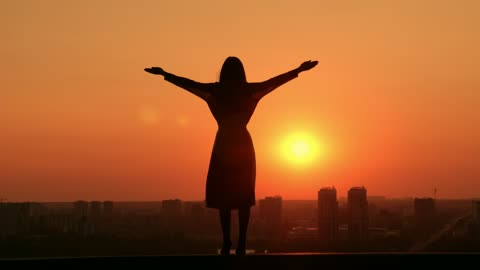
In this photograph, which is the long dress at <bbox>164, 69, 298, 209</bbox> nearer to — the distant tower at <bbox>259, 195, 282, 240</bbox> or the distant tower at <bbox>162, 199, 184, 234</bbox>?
the distant tower at <bbox>259, 195, 282, 240</bbox>

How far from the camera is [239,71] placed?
8750mm

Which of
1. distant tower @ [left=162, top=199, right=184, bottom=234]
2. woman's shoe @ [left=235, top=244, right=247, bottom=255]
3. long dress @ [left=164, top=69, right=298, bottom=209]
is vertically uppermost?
distant tower @ [left=162, top=199, right=184, bottom=234]

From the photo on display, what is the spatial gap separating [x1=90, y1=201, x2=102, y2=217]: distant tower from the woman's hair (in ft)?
269

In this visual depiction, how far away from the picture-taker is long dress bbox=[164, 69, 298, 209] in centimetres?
860

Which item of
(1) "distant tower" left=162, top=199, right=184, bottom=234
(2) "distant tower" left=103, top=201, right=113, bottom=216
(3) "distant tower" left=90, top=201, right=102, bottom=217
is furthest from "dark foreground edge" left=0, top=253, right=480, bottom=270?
(2) "distant tower" left=103, top=201, right=113, bottom=216

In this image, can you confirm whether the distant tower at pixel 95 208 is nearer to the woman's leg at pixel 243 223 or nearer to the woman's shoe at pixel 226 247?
the woman's leg at pixel 243 223

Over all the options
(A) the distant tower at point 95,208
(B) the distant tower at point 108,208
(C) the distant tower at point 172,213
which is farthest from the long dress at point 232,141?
(B) the distant tower at point 108,208

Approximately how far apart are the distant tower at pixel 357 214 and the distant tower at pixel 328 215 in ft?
4.31

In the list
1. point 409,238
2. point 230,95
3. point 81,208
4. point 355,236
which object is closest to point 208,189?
point 230,95

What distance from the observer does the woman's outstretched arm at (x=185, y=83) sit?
8602 millimetres

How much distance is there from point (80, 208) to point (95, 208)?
4.76 m

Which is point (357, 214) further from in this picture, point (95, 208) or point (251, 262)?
point (251, 262)

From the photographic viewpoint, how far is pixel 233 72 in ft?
28.7

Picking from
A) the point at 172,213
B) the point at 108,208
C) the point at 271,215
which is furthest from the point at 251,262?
the point at 108,208
